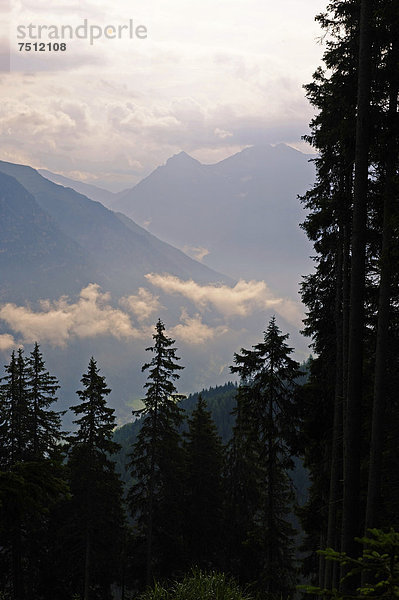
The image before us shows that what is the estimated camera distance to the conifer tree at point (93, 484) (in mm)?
24172

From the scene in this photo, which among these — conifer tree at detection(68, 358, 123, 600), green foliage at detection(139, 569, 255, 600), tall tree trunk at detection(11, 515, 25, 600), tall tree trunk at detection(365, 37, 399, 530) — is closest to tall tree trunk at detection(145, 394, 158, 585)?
conifer tree at detection(68, 358, 123, 600)

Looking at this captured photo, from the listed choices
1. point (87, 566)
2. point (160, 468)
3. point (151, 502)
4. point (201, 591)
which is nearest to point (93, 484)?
point (151, 502)

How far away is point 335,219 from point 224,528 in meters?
21.8

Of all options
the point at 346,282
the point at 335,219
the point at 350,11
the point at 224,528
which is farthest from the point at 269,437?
the point at 350,11

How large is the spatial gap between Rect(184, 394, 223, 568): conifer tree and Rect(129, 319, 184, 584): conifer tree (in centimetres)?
148

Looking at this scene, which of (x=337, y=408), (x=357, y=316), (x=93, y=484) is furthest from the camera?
(x=93, y=484)

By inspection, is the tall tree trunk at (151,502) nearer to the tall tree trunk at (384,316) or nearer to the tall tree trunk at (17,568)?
the tall tree trunk at (17,568)

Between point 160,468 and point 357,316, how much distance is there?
1890cm

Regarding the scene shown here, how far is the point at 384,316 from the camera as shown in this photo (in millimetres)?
10336

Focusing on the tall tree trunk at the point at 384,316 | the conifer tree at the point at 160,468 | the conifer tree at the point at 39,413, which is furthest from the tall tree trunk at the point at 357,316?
the conifer tree at the point at 39,413

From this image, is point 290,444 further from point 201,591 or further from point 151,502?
point 151,502

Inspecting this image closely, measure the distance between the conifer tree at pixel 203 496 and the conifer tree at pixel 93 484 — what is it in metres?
4.92

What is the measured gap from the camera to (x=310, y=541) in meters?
25.3

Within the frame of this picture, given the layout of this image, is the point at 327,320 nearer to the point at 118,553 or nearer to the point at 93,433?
the point at 93,433
